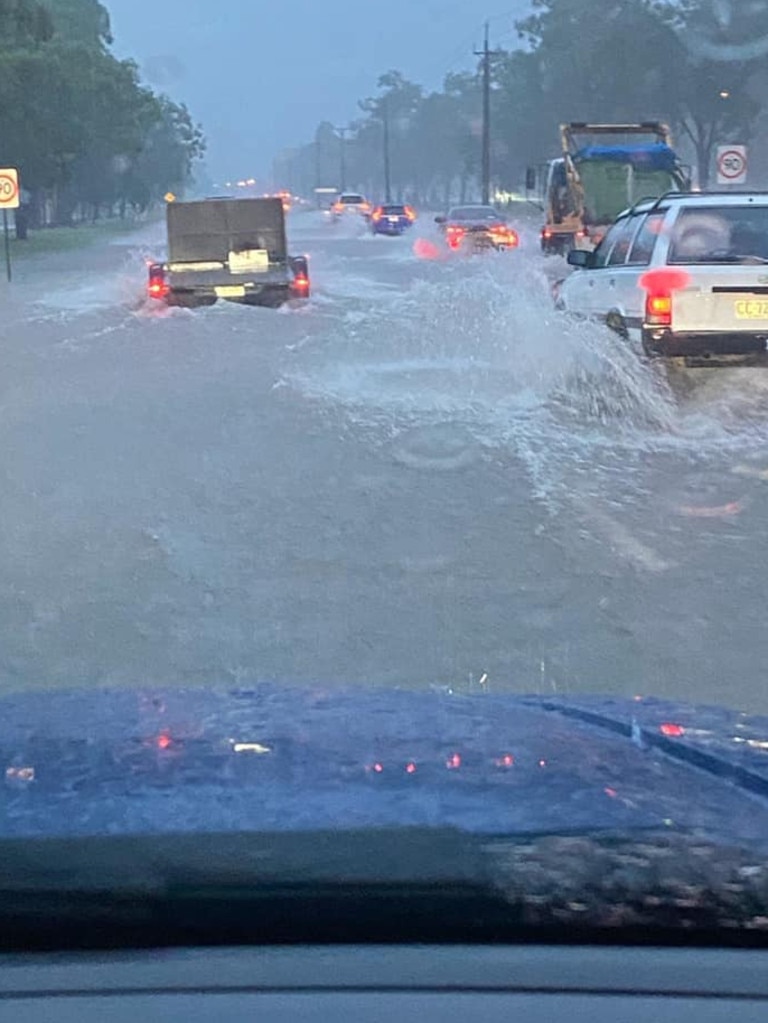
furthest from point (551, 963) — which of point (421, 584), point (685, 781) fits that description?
point (421, 584)

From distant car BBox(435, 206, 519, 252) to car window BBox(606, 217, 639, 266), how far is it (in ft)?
100

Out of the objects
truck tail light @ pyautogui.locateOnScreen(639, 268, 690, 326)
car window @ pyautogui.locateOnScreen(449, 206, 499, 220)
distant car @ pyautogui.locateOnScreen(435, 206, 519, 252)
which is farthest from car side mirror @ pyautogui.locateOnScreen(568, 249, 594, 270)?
car window @ pyautogui.locateOnScreen(449, 206, 499, 220)

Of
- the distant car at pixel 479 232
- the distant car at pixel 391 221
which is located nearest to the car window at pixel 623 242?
the distant car at pixel 479 232

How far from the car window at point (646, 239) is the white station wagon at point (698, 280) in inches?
0.5

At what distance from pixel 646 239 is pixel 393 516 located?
569cm

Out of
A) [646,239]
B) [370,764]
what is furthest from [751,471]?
[370,764]

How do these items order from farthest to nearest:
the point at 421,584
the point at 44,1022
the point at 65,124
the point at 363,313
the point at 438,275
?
the point at 65,124 → the point at 438,275 → the point at 363,313 → the point at 421,584 → the point at 44,1022

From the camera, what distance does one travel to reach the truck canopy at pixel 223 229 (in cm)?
2866

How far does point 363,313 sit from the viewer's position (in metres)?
26.4

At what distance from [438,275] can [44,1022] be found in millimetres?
35258

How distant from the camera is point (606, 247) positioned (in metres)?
17.1

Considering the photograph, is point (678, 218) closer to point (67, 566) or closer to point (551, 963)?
point (67, 566)

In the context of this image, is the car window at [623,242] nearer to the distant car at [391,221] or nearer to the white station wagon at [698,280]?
the white station wagon at [698,280]

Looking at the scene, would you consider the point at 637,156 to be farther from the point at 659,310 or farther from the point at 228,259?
the point at 659,310
